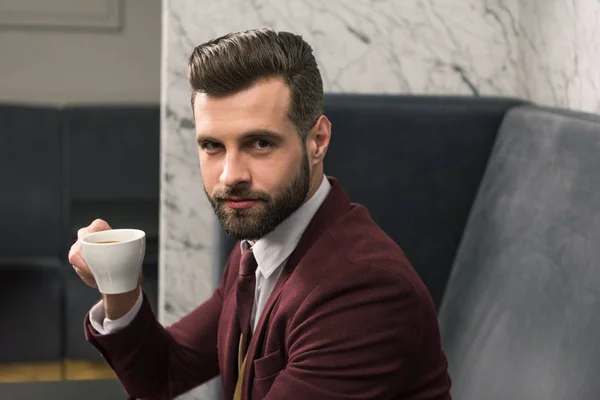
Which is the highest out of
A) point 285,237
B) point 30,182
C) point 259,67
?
point 259,67

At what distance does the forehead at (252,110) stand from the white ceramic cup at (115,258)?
17 centimetres

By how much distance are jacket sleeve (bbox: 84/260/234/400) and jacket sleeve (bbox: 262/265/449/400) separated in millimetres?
303

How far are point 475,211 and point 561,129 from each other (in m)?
0.31

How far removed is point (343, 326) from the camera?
0.91 m

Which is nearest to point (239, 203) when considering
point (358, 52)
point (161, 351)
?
point (161, 351)

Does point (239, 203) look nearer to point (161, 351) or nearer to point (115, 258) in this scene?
point (115, 258)

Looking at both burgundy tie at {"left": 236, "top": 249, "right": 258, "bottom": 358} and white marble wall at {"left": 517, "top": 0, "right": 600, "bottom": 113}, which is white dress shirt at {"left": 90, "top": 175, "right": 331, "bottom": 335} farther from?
white marble wall at {"left": 517, "top": 0, "right": 600, "bottom": 113}

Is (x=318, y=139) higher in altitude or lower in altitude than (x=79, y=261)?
higher

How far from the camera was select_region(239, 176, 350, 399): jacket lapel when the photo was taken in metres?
0.99

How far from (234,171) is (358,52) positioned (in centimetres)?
75

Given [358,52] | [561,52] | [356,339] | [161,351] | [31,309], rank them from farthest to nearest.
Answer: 1. [31,309]
2. [358,52]
3. [561,52]
4. [161,351]
5. [356,339]

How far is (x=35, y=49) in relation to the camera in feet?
10.4

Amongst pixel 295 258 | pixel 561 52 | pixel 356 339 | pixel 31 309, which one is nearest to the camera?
pixel 356 339

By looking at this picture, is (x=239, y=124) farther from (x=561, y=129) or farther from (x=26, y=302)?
(x=26, y=302)
